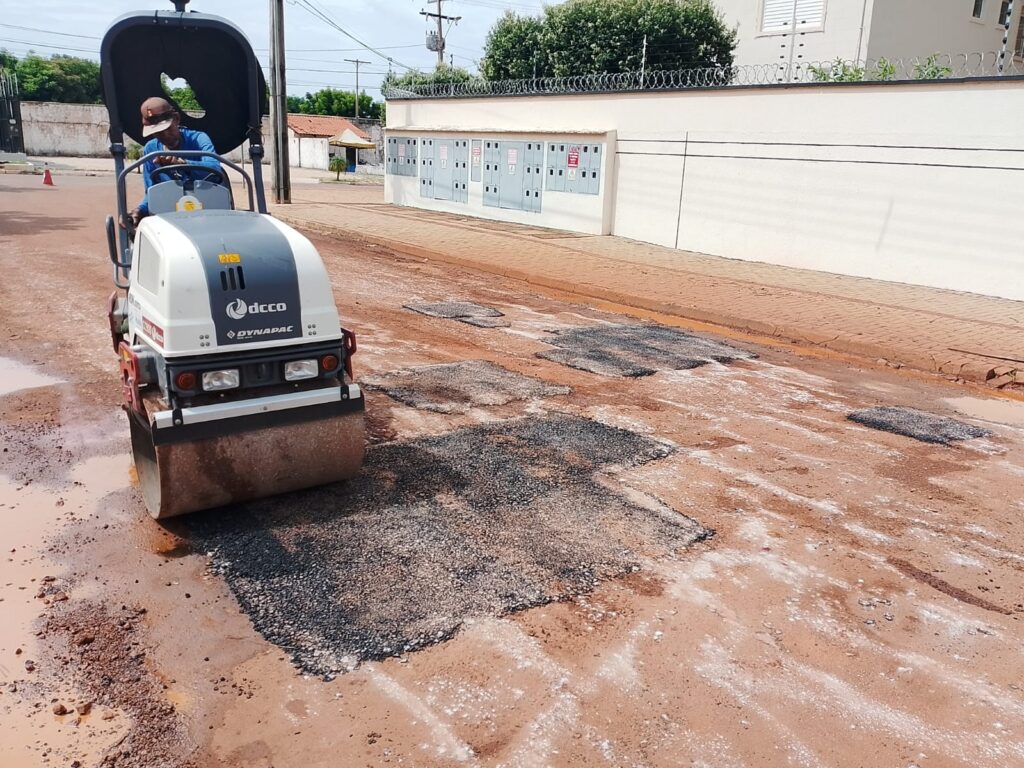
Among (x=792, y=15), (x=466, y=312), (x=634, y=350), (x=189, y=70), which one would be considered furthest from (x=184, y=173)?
(x=792, y=15)

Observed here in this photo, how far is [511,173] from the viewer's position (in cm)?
2030

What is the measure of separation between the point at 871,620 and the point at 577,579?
53.9 inches

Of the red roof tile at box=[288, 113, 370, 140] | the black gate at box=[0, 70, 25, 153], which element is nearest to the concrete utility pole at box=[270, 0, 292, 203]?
the black gate at box=[0, 70, 25, 153]

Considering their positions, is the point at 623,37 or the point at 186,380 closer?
the point at 186,380

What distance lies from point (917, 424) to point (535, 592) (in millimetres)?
4245

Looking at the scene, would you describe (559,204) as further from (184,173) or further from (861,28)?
(184,173)

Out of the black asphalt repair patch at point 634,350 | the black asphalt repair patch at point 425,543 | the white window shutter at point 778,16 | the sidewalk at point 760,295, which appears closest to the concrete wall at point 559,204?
the sidewalk at point 760,295

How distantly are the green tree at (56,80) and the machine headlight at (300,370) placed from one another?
65.6 meters

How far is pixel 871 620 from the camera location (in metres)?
3.80

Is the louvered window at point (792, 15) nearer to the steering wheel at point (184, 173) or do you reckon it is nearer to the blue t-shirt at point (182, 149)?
the blue t-shirt at point (182, 149)

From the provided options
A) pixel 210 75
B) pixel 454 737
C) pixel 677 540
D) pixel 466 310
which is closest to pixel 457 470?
pixel 677 540

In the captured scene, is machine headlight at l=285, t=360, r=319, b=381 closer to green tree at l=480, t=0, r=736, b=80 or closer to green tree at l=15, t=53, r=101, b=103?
green tree at l=480, t=0, r=736, b=80

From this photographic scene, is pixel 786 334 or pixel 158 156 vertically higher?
pixel 158 156

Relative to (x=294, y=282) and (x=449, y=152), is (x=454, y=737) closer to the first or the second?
(x=294, y=282)
